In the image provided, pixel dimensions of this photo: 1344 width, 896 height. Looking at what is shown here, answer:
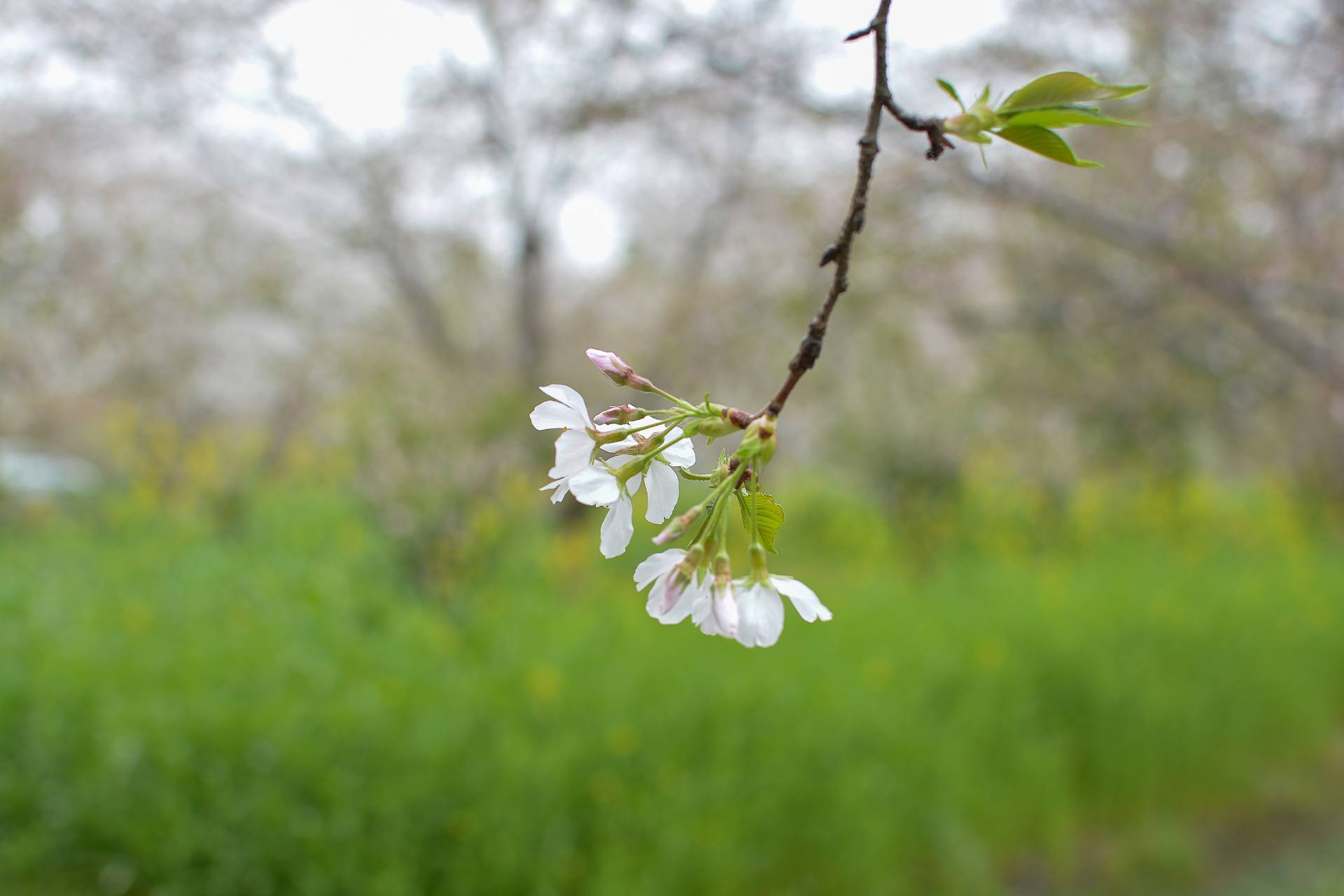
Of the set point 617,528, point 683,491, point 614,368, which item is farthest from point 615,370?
point 683,491

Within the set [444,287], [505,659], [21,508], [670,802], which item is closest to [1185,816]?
[670,802]

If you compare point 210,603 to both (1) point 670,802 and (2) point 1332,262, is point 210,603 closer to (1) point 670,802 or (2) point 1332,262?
(1) point 670,802

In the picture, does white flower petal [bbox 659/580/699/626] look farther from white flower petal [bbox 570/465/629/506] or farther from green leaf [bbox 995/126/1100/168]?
green leaf [bbox 995/126/1100/168]

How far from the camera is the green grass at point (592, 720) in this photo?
253cm

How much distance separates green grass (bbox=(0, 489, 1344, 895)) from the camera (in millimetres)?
2529

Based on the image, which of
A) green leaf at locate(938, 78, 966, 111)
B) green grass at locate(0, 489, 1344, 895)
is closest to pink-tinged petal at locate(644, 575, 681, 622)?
green leaf at locate(938, 78, 966, 111)

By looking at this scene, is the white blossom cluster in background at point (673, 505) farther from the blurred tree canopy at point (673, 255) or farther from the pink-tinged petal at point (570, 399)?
the blurred tree canopy at point (673, 255)

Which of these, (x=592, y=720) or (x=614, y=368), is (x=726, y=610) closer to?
(x=614, y=368)

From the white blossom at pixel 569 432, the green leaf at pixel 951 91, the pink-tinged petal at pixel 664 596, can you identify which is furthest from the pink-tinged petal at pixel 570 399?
the green leaf at pixel 951 91

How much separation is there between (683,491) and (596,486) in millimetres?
5027

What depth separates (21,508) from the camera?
595 cm

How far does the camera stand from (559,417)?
1.90ft

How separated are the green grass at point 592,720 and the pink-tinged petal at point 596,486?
2.14 meters

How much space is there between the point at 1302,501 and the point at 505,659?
8201 millimetres
